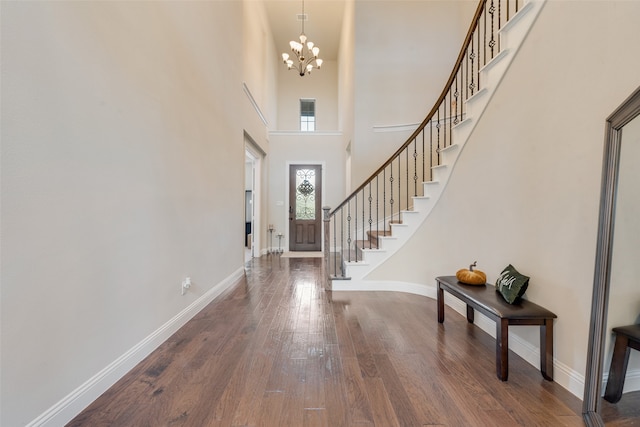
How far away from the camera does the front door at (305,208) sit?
6.76 m

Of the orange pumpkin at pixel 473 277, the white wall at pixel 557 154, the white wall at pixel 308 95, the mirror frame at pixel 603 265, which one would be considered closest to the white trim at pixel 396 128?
the white wall at pixel 557 154

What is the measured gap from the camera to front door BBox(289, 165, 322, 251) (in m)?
6.76

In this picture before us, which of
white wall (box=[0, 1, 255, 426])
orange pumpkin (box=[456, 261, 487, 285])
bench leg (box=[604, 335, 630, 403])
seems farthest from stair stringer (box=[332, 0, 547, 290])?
white wall (box=[0, 1, 255, 426])

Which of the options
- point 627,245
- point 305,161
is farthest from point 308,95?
point 627,245

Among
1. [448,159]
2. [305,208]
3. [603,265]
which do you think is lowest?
[603,265]

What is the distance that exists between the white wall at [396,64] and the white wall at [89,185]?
3101mm

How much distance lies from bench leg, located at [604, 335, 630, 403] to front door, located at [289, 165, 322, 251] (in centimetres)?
575

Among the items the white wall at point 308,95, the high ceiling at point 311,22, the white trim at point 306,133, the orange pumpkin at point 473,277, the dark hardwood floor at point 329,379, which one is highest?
the high ceiling at point 311,22

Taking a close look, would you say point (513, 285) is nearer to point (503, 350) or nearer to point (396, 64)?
point (503, 350)

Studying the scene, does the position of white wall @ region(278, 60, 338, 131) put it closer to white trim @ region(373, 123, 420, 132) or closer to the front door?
the front door

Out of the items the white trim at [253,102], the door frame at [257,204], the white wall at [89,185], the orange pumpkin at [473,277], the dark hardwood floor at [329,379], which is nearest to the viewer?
the white wall at [89,185]

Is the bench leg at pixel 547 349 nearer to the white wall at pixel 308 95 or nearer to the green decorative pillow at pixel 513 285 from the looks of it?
the green decorative pillow at pixel 513 285

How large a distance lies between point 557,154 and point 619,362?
43.6 inches

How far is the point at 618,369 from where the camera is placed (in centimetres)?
120
